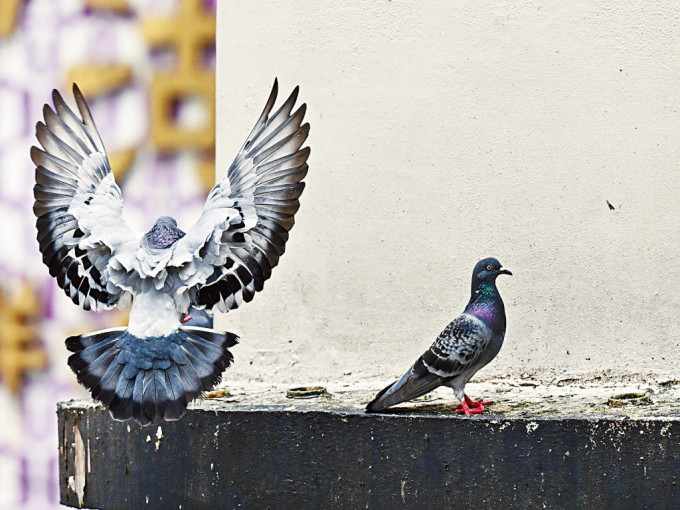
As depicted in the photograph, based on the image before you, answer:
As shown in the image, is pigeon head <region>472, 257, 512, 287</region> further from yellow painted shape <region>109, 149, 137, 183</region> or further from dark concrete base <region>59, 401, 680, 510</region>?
yellow painted shape <region>109, 149, 137, 183</region>

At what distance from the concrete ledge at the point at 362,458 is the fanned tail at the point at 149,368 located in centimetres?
52

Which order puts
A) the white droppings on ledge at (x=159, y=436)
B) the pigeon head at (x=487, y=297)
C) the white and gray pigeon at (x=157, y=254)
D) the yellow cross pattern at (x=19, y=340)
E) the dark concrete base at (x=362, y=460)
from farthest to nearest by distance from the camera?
the yellow cross pattern at (x=19, y=340) < the white droppings on ledge at (x=159, y=436) < the pigeon head at (x=487, y=297) < the white and gray pigeon at (x=157, y=254) < the dark concrete base at (x=362, y=460)

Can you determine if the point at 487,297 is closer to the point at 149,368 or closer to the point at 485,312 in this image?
the point at 485,312

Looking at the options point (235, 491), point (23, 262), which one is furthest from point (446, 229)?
point (23, 262)

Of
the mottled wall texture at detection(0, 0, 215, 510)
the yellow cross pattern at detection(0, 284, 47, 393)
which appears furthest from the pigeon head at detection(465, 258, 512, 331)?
the yellow cross pattern at detection(0, 284, 47, 393)

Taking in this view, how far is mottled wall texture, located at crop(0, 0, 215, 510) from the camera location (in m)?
5.50

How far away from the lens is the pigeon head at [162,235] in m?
3.67

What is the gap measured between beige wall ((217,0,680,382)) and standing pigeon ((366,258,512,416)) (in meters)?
0.70

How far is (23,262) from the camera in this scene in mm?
5750

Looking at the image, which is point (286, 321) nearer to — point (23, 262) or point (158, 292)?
point (158, 292)

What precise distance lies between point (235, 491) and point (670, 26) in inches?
112

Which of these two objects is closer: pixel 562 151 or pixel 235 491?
pixel 235 491

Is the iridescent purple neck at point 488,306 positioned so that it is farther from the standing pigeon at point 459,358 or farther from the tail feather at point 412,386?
the tail feather at point 412,386

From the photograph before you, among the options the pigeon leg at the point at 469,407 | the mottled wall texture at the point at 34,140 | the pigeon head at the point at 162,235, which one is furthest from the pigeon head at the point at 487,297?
the mottled wall texture at the point at 34,140
